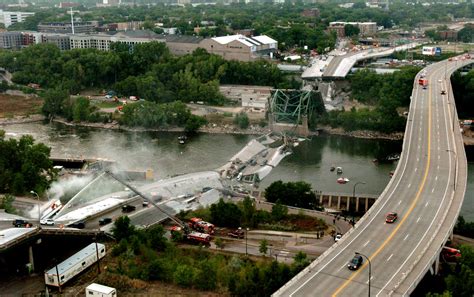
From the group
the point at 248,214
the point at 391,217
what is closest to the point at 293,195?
the point at 248,214

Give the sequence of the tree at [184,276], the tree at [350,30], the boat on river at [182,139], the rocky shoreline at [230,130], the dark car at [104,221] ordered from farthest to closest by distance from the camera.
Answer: the tree at [350,30], the rocky shoreline at [230,130], the boat on river at [182,139], the dark car at [104,221], the tree at [184,276]

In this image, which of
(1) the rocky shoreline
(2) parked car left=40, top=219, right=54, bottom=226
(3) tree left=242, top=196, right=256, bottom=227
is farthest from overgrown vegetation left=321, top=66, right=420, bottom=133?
(2) parked car left=40, top=219, right=54, bottom=226

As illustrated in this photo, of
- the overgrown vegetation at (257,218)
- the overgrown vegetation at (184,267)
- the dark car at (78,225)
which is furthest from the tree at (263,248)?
the dark car at (78,225)

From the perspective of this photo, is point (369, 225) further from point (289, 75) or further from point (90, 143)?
point (289, 75)

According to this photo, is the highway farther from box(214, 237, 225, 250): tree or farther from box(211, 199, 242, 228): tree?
box(211, 199, 242, 228): tree

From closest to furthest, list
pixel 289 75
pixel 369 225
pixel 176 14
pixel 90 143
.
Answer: pixel 369 225 < pixel 90 143 < pixel 289 75 < pixel 176 14

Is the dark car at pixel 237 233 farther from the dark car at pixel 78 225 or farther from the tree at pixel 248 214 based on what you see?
the dark car at pixel 78 225

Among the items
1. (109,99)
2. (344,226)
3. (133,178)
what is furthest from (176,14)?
(344,226)
